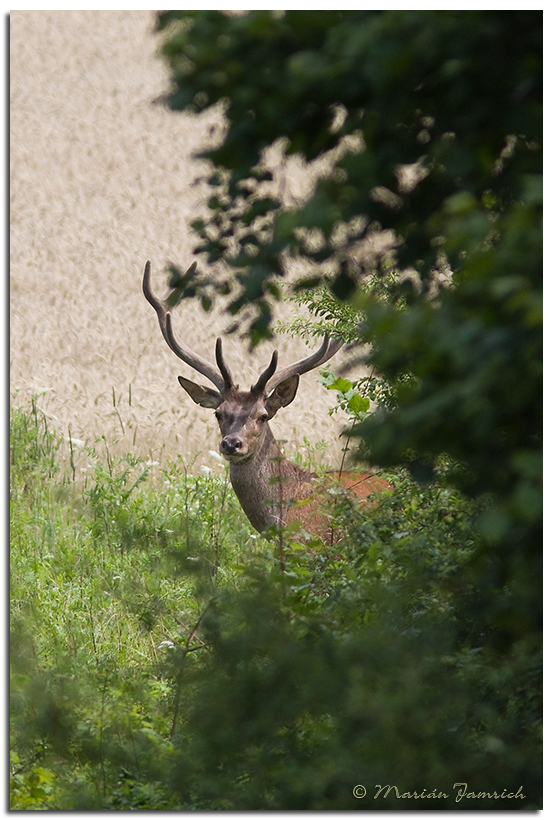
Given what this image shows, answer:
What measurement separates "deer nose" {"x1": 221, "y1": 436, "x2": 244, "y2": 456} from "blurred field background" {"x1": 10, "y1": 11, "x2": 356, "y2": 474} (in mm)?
2454

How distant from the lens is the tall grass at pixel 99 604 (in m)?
3.49

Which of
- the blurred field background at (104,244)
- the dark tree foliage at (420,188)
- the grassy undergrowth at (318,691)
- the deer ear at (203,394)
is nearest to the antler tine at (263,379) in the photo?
the deer ear at (203,394)

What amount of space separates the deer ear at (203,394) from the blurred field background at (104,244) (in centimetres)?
194

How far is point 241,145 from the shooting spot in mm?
2324

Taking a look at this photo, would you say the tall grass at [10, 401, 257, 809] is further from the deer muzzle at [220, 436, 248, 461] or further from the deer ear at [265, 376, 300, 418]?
the deer ear at [265, 376, 300, 418]

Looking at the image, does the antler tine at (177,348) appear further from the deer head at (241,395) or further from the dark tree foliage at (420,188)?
the dark tree foliage at (420,188)

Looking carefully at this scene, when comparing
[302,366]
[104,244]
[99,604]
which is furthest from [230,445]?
[104,244]

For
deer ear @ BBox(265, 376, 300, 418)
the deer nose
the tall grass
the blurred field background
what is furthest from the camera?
the blurred field background

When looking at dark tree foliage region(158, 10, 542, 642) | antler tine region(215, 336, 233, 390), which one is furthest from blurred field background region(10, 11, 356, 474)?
dark tree foliage region(158, 10, 542, 642)

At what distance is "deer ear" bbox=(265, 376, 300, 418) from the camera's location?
6.80m

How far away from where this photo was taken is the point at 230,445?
6438 millimetres

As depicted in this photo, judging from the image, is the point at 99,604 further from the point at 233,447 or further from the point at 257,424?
the point at 257,424

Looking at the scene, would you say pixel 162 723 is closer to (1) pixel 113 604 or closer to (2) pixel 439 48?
(1) pixel 113 604

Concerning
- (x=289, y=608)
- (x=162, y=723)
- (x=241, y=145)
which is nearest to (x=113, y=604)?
(x=162, y=723)
